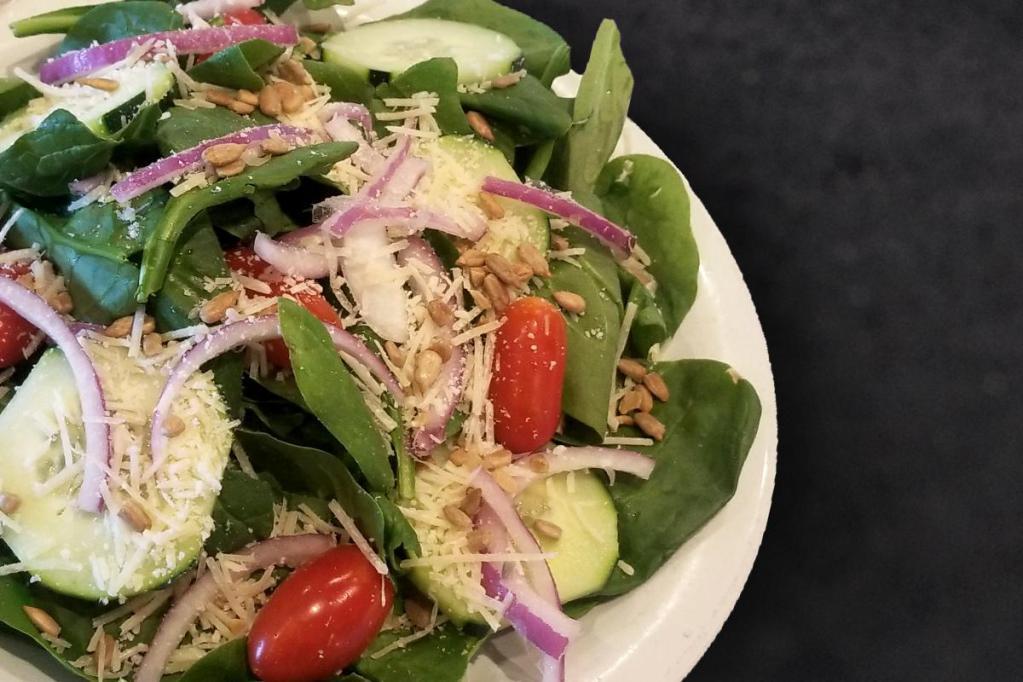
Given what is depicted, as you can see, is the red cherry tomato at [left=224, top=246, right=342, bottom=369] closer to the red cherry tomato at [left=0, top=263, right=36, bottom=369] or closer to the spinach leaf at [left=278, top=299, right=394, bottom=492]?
the spinach leaf at [left=278, top=299, right=394, bottom=492]

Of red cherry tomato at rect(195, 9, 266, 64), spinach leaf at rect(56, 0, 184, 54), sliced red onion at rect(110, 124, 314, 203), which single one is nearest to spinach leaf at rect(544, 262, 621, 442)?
sliced red onion at rect(110, 124, 314, 203)

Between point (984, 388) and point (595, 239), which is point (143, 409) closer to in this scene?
point (595, 239)

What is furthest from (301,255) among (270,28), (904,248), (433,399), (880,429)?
(904,248)

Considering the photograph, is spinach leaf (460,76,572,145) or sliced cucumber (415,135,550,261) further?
spinach leaf (460,76,572,145)

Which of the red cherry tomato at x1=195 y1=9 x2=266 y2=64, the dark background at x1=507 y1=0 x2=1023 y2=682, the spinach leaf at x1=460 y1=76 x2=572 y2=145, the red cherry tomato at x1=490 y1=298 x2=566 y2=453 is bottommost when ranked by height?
the dark background at x1=507 y1=0 x2=1023 y2=682

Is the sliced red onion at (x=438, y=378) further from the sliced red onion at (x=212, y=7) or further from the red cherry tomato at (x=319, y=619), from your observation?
the sliced red onion at (x=212, y=7)

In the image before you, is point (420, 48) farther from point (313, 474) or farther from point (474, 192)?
point (313, 474)

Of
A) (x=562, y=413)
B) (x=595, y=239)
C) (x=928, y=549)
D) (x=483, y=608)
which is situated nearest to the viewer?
(x=483, y=608)
